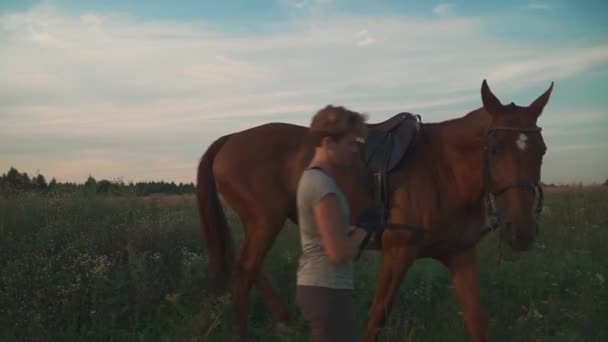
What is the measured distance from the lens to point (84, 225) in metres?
7.12

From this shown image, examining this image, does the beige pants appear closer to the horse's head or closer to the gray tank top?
the gray tank top

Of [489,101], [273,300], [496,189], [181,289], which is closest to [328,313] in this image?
A: [496,189]

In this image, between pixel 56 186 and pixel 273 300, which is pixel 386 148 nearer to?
pixel 273 300

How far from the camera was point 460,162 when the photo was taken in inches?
183

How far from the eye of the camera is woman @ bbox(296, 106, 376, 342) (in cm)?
241

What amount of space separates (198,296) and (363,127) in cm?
372

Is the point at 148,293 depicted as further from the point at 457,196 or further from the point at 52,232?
the point at 457,196

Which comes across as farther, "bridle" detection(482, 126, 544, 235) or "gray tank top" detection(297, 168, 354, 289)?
"bridle" detection(482, 126, 544, 235)

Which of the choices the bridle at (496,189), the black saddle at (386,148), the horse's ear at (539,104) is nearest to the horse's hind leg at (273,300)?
the black saddle at (386,148)

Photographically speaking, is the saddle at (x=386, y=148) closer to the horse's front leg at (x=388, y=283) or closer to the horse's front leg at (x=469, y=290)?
the horse's front leg at (x=388, y=283)

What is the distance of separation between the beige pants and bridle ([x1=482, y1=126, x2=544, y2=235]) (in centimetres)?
198

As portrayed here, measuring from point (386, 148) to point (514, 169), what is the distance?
121cm

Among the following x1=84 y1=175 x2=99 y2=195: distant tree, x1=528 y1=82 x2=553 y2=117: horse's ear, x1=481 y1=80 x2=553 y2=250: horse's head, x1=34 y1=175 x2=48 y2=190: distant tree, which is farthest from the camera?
x1=34 y1=175 x2=48 y2=190: distant tree

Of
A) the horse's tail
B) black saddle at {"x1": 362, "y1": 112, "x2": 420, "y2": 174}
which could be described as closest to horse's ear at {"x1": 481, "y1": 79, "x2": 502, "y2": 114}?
black saddle at {"x1": 362, "y1": 112, "x2": 420, "y2": 174}
